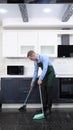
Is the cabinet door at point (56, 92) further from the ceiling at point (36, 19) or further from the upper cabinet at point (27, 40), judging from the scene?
the ceiling at point (36, 19)

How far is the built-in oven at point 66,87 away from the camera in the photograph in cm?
592

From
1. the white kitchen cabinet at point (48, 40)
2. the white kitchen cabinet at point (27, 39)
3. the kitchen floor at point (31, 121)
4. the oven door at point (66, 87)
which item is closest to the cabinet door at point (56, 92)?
the oven door at point (66, 87)

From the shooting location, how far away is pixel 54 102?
234 inches

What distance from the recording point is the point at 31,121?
4.46 metres

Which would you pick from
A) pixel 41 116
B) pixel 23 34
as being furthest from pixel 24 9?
pixel 41 116

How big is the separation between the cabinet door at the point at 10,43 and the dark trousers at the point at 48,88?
149 cm

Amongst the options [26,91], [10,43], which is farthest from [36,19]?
[26,91]

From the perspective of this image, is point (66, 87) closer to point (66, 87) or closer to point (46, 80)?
point (66, 87)

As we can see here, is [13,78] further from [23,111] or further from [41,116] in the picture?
[41,116]

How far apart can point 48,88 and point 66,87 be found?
96cm

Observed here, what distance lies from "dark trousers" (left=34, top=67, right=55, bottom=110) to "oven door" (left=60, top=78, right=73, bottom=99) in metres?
0.82

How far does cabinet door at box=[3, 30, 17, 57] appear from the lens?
6254 mm

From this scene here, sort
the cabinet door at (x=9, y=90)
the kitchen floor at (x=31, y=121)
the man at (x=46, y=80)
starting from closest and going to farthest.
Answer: the kitchen floor at (x=31, y=121)
the man at (x=46, y=80)
the cabinet door at (x=9, y=90)

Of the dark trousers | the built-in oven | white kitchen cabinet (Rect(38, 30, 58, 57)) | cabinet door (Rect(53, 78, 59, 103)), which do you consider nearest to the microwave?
white kitchen cabinet (Rect(38, 30, 58, 57))
